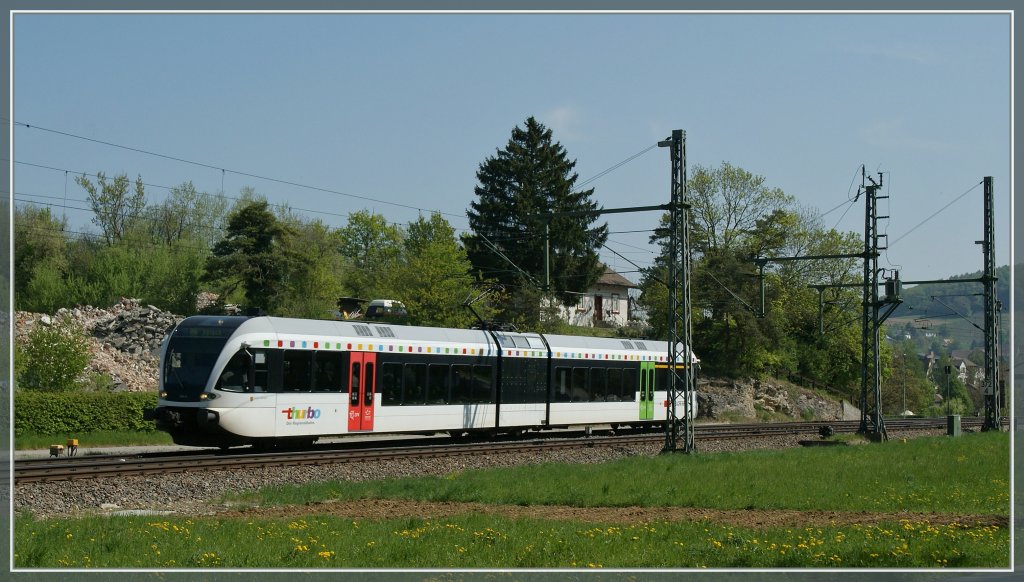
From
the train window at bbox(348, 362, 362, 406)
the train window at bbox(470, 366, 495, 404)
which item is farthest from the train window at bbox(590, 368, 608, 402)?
the train window at bbox(348, 362, 362, 406)

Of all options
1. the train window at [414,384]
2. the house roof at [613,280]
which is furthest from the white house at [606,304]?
the train window at [414,384]

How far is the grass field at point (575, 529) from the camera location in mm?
11852

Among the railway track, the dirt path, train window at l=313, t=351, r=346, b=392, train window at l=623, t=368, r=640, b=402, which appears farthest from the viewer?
train window at l=623, t=368, r=640, b=402

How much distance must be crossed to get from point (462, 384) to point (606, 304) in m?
73.5

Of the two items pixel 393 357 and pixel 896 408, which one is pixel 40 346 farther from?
pixel 896 408

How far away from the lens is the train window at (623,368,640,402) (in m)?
35.2

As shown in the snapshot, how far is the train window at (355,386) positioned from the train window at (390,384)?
0.88m

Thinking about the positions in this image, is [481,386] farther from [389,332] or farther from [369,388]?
[369,388]

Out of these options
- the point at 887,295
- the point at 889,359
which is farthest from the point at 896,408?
the point at 887,295

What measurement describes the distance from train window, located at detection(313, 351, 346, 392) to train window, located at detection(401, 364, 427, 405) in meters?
2.22

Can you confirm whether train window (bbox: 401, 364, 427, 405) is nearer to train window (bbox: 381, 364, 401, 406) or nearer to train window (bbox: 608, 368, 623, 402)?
train window (bbox: 381, 364, 401, 406)

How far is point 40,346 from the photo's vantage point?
3578 centimetres

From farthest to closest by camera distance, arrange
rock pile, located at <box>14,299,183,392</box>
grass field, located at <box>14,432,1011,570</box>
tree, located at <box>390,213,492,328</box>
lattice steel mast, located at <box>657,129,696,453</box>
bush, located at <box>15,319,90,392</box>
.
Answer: tree, located at <box>390,213,492,328</box> → rock pile, located at <box>14,299,183,392</box> → bush, located at <box>15,319,90,392</box> → lattice steel mast, located at <box>657,129,696,453</box> → grass field, located at <box>14,432,1011,570</box>
